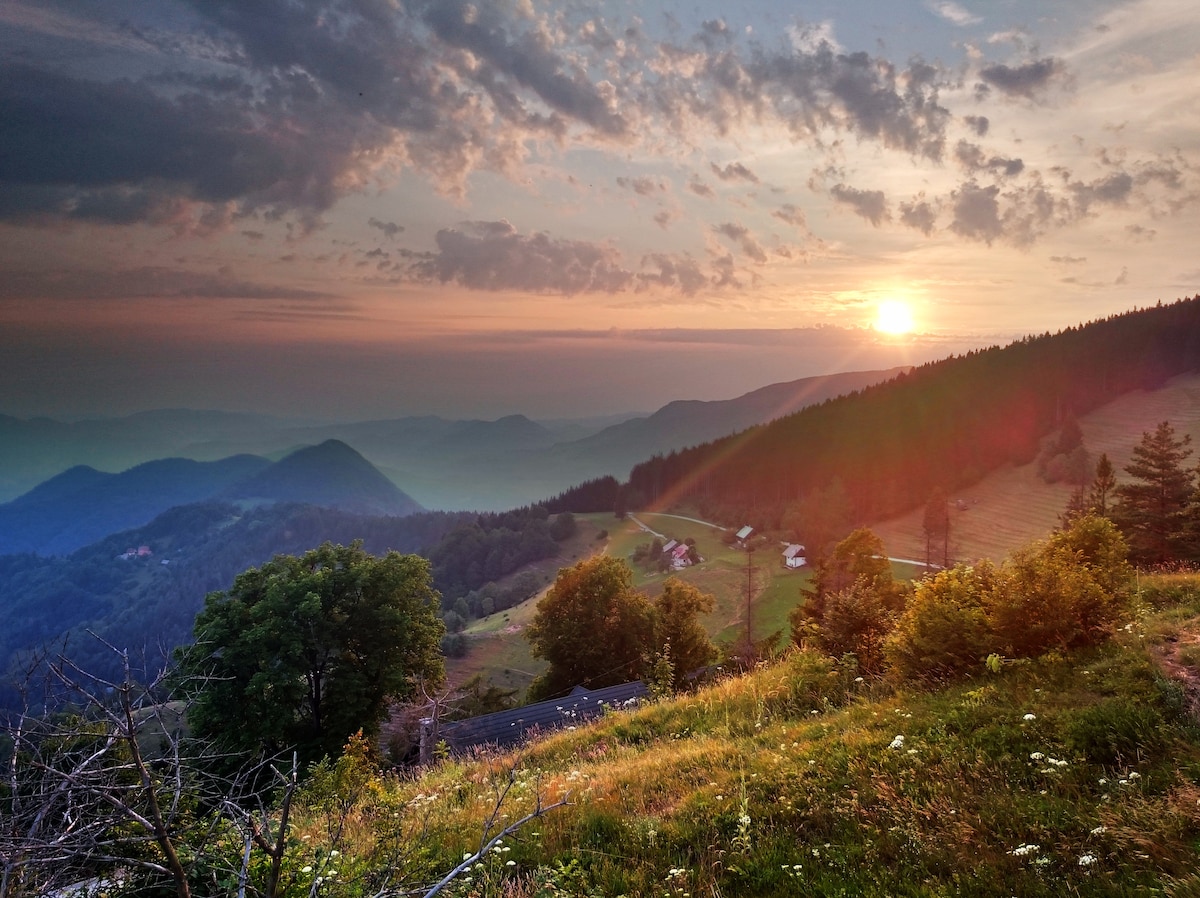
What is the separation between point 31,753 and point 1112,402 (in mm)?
156101

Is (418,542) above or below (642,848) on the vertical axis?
below

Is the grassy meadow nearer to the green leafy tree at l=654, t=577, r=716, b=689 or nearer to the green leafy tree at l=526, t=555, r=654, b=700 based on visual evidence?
the green leafy tree at l=654, t=577, r=716, b=689

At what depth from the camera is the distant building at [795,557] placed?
278 ft

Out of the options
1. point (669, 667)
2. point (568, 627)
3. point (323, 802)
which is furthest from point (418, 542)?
point (323, 802)

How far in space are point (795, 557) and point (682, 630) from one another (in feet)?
177

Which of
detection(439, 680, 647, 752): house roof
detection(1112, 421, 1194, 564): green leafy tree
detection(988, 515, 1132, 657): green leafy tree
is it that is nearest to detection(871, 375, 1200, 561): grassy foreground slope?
detection(1112, 421, 1194, 564): green leafy tree

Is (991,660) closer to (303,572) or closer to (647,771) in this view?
(647,771)

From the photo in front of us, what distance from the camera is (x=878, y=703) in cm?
830

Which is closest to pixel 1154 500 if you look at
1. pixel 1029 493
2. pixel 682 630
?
pixel 682 630

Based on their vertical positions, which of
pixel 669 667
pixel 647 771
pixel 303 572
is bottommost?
pixel 669 667

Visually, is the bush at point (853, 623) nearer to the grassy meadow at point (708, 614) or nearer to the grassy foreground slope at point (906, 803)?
the grassy foreground slope at point (906, 803)

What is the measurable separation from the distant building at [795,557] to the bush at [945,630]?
79328 millimetres

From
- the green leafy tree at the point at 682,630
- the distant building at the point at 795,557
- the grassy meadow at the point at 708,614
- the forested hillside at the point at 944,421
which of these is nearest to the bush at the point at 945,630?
the green leafy tree at the point at 682,630

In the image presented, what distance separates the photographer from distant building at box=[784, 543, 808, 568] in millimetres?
84688
